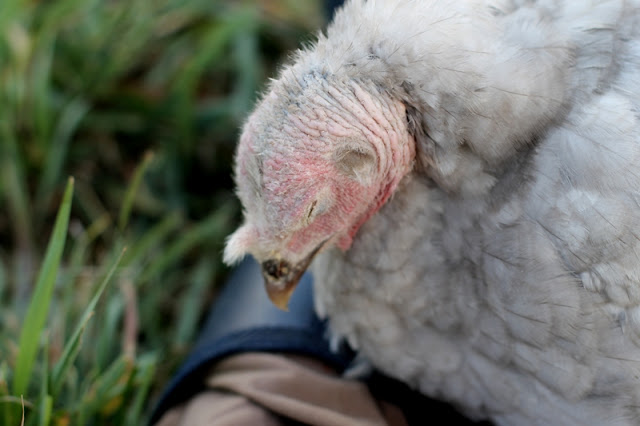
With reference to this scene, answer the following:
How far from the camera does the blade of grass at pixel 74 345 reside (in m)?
0.97

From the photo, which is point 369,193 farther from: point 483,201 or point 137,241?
point 137,241

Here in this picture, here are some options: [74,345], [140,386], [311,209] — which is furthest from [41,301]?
[311,209]

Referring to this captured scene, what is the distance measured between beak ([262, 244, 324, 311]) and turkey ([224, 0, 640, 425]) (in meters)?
0.03

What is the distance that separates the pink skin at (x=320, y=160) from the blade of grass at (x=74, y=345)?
0.81 ft

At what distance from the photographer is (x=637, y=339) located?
0.82 m

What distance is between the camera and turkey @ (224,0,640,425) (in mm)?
805

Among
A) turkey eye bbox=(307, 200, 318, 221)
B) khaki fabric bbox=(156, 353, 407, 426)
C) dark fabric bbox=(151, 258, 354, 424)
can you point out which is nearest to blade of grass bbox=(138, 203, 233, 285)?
dark fabric bbox=(151, 258, 354, 424)

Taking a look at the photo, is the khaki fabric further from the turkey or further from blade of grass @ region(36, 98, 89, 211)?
blade of grass @ region(36, 98, 89, 211)

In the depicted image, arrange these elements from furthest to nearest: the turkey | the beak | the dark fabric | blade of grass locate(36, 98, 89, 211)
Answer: blade of grass locate(36, 98, 89, 211), the dark fabric, the beak, the turkey

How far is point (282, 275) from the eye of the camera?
0.97m

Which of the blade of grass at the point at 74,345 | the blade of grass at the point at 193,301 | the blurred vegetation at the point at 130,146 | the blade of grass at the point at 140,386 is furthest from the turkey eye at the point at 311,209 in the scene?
the blade of grass at the point at 193,301

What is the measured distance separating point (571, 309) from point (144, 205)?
1281 mm

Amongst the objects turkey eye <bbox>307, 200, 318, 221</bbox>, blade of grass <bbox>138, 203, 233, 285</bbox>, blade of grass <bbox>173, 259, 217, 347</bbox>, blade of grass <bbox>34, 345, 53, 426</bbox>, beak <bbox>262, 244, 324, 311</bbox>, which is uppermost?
turkey eye <bbox>307, 200, 318, 221</bbox>

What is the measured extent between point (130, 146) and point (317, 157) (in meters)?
1.26
